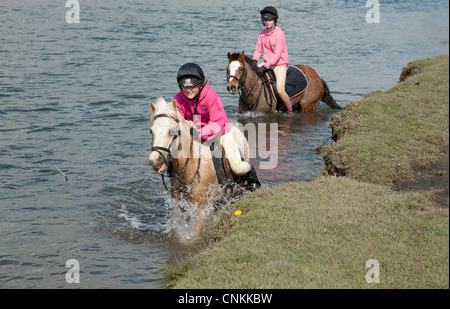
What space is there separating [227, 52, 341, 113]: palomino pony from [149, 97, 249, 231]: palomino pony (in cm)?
609

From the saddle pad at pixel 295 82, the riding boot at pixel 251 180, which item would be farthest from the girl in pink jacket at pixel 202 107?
the saddle pad at pixel 295 82

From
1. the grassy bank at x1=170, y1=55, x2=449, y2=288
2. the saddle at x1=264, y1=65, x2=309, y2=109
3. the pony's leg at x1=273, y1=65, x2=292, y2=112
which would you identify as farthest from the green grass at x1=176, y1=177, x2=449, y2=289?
the saddle at x1=264, y1=65, x2=309, y2=109

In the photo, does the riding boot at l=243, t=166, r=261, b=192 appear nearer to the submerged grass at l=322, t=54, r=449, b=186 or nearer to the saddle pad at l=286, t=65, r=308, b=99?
the submerged grass at l=322, t=54, r=449, b=186

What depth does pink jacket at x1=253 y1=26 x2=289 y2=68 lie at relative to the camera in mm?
14039

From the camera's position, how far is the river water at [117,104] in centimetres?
752

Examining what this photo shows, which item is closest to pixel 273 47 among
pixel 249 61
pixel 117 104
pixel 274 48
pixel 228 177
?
pixel 274 48

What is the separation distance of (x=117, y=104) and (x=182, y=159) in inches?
400

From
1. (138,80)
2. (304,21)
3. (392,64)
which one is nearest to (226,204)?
(138,80)

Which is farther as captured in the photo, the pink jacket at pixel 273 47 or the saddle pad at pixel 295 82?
the saddle pad at pixel 295 82

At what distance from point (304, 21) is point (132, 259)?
93.4 ft

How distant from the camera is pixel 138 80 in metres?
19.1

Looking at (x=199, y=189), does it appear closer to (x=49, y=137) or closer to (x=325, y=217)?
(x=325, y=217)

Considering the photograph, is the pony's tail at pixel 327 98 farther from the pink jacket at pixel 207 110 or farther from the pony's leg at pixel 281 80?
the pink jacket at pixel 207 110

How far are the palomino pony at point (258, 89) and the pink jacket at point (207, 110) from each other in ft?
19.6
